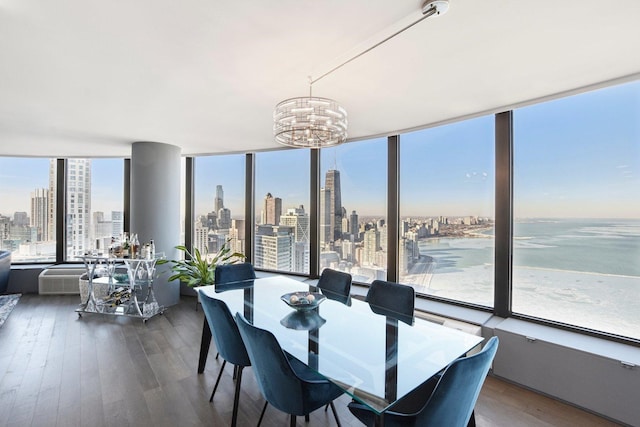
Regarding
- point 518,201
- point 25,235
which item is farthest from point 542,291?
point 25,235

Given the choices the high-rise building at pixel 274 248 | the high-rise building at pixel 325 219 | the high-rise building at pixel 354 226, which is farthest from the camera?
the high-rise building at pixel 274 248

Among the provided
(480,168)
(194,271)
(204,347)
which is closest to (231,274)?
(204,347)

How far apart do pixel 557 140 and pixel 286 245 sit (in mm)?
3826

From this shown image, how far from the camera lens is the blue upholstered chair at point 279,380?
62.2 inches

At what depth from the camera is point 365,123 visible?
364cm

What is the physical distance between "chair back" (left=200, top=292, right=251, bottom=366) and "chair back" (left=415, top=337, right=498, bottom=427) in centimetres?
129

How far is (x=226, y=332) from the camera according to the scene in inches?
85.6

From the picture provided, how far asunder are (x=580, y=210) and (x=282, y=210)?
3841 mm

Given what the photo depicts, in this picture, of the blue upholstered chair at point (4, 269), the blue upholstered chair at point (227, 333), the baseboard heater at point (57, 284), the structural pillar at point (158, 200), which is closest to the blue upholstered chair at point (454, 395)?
the blue upholstered chair at point (227, 333)

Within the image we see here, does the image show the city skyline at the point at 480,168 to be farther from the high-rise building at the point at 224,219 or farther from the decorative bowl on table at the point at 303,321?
the decorative bowl on table at the point at 303,321

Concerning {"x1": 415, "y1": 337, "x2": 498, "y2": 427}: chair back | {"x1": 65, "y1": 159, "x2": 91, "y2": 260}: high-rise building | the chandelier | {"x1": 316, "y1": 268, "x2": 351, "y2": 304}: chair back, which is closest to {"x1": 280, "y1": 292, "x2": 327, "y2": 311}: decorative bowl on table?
{"x1": 316, "y1": 268, "x2": 351, "y2": 304}: chair back

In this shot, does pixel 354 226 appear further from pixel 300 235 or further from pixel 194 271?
pixel 194 271

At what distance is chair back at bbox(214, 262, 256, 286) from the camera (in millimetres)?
3346

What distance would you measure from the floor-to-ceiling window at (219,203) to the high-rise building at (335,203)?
168 centimetres
